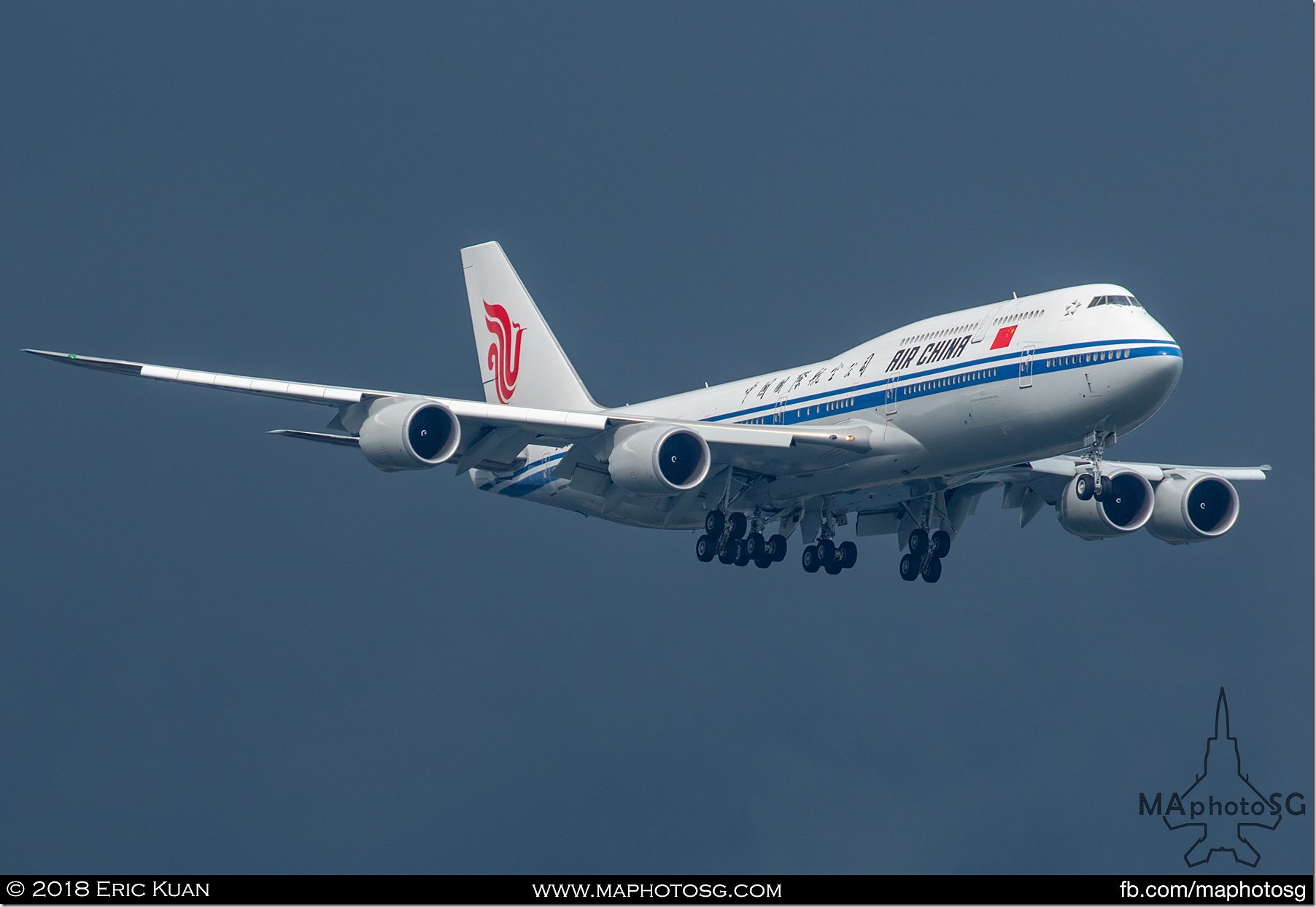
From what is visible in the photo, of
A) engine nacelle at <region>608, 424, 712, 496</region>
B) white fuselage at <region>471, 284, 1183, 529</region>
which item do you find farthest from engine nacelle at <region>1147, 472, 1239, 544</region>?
engine nacelle at <region>608, 424, 712, 496</region>

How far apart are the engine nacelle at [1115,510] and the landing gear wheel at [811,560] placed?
7201 millimetres

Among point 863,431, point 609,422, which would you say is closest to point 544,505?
point 609,422

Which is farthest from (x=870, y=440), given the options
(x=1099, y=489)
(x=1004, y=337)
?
(x=1099, y=489)

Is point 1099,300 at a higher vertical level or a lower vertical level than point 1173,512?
higher

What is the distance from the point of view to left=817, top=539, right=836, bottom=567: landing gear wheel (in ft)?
178

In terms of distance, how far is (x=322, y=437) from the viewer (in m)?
48.2

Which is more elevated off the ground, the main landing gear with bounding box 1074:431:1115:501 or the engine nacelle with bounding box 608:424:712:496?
the main landing gear with bounding box 1074:431:1115:501

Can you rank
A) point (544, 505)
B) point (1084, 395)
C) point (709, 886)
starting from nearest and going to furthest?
point (709, 886)
point (1084, 395)
point (544, 505)

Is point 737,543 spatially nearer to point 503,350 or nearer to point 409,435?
point 409,435

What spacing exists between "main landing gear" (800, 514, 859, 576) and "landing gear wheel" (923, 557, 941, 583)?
2.06 meters

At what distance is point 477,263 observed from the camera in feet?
208

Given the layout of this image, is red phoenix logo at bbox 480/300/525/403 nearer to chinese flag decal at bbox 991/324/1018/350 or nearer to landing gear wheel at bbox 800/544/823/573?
landing gear wheel at bbox 800/544/823/573

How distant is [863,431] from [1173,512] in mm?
11224

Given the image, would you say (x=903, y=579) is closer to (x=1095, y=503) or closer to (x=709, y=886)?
(x=1095, y=503)
